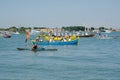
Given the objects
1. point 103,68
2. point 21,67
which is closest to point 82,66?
point 103,68

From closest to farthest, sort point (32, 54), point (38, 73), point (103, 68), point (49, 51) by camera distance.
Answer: point (38, 73), point (103, 68), point (32, 54), point (49, 51)

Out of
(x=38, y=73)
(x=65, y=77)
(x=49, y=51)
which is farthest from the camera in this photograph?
(x=49, y=51)

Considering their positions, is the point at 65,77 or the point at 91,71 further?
the point at 91,71

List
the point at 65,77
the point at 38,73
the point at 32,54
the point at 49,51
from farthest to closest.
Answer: the point at 49,51 → the point at 32,54 → the point at 38,73 → the point at 65,77

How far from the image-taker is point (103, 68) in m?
36.5

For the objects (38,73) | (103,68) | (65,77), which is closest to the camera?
(65,77)

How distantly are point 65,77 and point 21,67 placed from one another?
25.4 ft

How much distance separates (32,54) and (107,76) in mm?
22847

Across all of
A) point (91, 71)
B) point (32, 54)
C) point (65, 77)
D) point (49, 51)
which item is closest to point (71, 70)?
point (91, 71)

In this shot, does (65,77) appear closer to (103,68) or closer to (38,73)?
(38,73)

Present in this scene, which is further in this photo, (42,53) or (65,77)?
(42,53)

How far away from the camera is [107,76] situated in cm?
3161

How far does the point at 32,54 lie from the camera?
2085 inches

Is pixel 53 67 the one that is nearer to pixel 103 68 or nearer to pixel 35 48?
pixel 103 68
